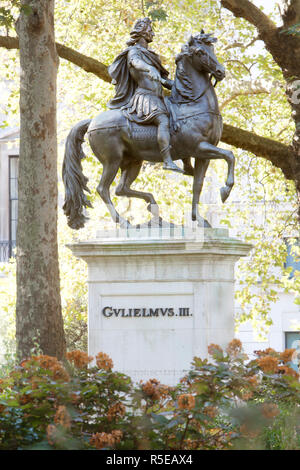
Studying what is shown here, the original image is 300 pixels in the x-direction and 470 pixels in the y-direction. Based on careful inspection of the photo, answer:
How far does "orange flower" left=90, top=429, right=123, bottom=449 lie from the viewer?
18.0ft

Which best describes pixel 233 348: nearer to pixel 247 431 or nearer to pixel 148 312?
pixel 247 431

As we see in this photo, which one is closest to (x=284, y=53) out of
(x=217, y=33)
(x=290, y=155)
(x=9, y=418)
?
(x=290, y=155)

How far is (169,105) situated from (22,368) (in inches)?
185

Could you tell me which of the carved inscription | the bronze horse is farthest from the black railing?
the carved inscription

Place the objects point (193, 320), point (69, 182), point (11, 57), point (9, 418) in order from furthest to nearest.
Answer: point (11, 57), point (69, 182), point (193, 320), point (9, 418)

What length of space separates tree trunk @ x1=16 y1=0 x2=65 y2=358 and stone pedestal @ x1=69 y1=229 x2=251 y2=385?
2326mm

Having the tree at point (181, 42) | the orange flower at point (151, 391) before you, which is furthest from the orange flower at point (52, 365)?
the tree at point (181, 42)

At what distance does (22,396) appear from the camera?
19.4ft

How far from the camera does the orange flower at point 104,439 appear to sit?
216 inches

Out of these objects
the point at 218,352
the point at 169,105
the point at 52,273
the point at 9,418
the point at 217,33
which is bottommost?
the point at 9,418

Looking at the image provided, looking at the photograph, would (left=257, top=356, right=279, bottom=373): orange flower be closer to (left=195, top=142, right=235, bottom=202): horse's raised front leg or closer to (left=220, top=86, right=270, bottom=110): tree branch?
(left=195, top=142, right=235, bottom=202): horse's raised front leg

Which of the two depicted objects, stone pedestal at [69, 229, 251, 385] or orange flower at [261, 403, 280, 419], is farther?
stone pedestal at [69, 229, 251, 385]

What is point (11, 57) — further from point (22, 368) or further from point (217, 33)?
point (22, 368)

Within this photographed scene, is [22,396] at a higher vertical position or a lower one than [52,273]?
Result: lower
